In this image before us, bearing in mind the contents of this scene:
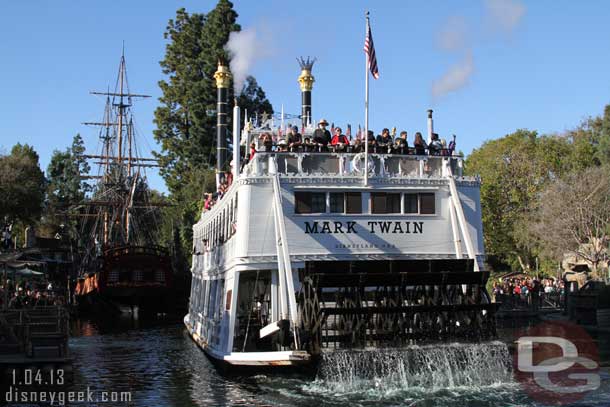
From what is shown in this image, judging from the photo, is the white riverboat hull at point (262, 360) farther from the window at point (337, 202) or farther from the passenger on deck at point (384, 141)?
the passenger on deck at point (384, 141)

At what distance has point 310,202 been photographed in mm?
19750

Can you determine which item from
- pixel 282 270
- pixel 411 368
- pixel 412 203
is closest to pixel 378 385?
pixel 411 368

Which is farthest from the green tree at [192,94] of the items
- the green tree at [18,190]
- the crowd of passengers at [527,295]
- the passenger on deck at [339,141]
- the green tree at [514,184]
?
the passenger on deck at [339,141]

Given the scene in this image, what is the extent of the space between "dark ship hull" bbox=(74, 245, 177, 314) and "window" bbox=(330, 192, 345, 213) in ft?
103

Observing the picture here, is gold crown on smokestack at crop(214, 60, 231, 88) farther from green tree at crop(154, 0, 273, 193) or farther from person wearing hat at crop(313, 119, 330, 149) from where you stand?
green tree at crop(154, 0, 273, 193)

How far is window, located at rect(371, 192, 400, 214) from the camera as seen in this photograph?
65.6ft

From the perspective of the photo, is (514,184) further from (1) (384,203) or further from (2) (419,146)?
(1) (384,203)

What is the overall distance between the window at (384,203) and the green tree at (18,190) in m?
36.5

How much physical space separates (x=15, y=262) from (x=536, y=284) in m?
26.4

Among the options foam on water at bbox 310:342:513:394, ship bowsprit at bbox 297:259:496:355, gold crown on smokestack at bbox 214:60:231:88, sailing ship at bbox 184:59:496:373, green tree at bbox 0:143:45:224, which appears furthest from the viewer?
green tree at bbox 0:143:45:224

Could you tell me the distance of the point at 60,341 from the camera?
19.0 metres

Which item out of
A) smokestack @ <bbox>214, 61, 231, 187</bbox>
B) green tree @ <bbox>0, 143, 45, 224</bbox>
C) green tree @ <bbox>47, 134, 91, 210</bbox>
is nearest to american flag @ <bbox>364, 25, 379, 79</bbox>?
smokestack @ <bbox>214, 61, 231, 187</bbox>

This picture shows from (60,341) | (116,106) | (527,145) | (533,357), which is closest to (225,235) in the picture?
(60,341)

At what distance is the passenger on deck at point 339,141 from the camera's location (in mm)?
20297
